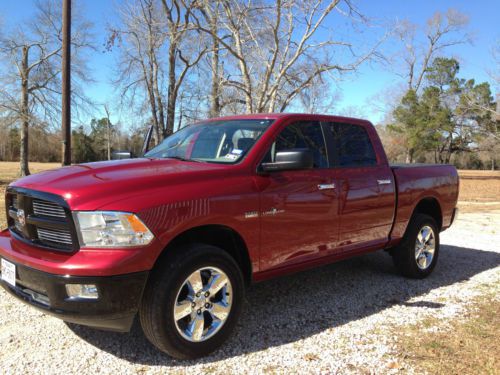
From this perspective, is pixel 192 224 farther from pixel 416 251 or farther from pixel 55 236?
pixel 416 251

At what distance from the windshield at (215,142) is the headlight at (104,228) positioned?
1.17 m

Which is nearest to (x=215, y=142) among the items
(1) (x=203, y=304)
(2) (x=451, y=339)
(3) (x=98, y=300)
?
(1) (x=203, y=304)

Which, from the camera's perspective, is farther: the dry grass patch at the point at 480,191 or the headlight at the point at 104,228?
the dry grass patch at the point at 480,191

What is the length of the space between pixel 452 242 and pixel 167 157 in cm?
611

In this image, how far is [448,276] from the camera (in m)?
5.63

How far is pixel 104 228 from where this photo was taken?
274 cm

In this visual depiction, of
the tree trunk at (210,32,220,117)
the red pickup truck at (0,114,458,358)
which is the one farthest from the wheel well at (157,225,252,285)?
the tree trunk at (210,32,220,117)

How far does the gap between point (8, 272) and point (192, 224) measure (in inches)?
57.1

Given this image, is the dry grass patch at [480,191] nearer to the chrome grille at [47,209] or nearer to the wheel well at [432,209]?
the wheel well at [432,209]

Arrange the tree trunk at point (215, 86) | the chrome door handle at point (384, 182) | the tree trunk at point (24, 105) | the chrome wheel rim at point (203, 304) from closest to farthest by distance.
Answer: the chrome wheel rim at point (203, 304)
the chrome door handle at point (384, 182)
the tree trunk at point (215, 86)
the tree trunk at point (24, 105)

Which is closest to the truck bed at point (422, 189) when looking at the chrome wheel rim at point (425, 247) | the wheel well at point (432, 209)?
the wheel well at point (432, 209)

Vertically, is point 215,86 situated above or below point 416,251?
above

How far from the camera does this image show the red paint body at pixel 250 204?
2799 mm

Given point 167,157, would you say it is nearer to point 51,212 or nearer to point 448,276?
point 51,212
